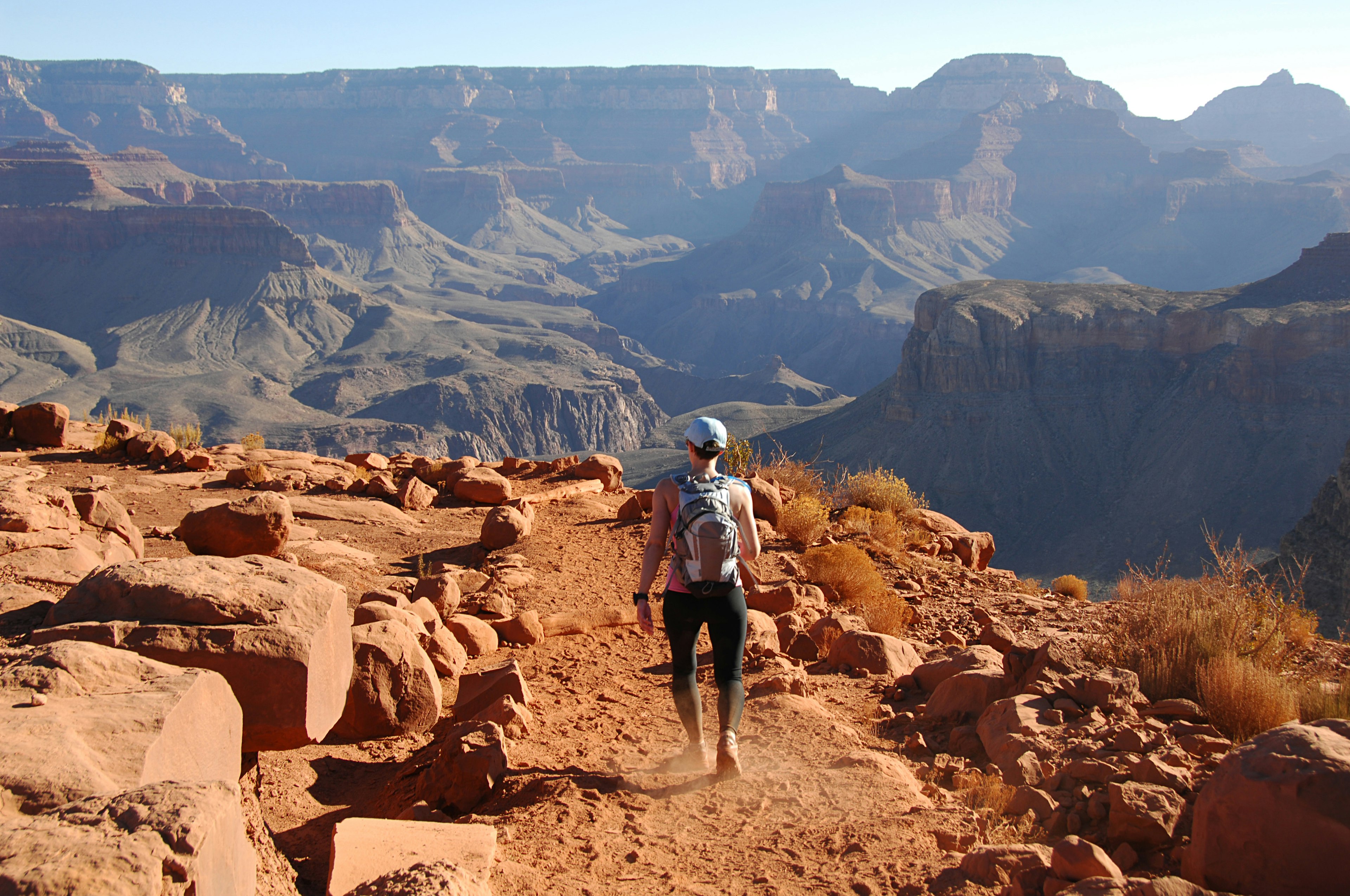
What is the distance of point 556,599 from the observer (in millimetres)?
9562

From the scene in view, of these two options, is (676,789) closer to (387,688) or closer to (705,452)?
(705,452)

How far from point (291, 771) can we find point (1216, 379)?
2345 inches

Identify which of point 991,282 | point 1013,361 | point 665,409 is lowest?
point 665,409

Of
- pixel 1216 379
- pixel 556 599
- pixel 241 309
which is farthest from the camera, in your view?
pixel 241 309

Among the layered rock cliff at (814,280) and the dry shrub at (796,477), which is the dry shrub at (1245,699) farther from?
the layered rock cliff at (814,280)

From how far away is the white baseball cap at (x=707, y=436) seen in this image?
548 centimetres

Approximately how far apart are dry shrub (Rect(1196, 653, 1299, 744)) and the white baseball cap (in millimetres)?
3489

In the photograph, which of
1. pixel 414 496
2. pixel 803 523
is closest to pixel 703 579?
Answer: pixel 803 523

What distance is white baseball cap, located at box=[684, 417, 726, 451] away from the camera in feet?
18.0

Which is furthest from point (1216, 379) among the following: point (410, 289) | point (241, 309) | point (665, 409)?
point (410, 289)

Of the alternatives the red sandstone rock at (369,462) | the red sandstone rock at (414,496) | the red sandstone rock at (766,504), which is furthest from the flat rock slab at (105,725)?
the red sandstone rock at (369,462)

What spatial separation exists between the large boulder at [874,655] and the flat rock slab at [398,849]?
403 cm

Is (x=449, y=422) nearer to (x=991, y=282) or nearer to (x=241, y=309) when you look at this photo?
(x=241, y=309)

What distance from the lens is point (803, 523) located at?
11.9m
